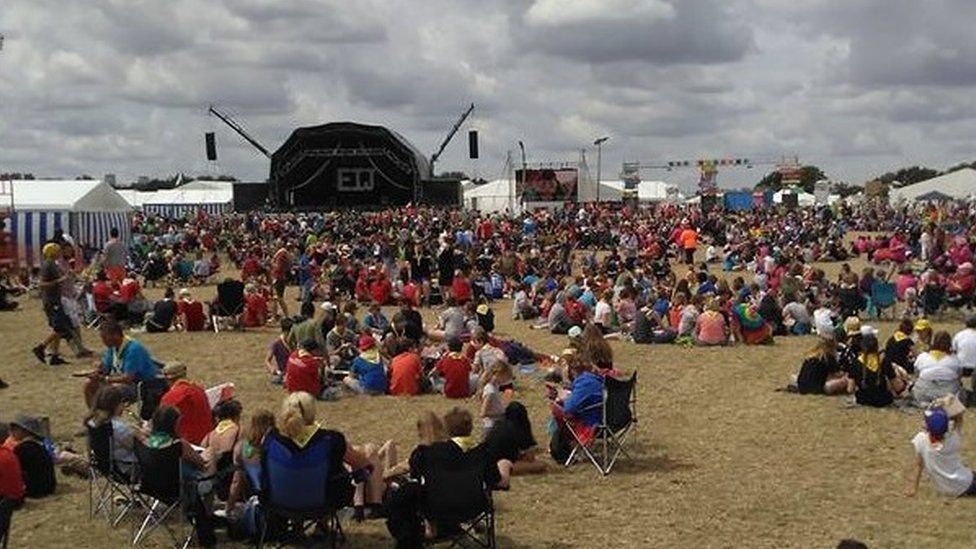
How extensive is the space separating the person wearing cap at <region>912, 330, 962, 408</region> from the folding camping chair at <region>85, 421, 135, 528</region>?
710cm

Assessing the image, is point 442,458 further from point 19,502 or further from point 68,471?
point 68,471

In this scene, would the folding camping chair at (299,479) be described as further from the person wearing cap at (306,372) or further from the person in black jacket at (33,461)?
the person wearing cap at (306,372)

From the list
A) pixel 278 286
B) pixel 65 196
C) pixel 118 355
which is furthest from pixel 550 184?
pixel 118 355

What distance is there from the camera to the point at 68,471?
8.18 m

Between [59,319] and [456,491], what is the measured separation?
8.85 metres

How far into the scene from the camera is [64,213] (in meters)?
24.6

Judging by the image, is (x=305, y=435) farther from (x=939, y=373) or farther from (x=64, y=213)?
(x=64, y=213)

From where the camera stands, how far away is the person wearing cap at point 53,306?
12945 millimetres

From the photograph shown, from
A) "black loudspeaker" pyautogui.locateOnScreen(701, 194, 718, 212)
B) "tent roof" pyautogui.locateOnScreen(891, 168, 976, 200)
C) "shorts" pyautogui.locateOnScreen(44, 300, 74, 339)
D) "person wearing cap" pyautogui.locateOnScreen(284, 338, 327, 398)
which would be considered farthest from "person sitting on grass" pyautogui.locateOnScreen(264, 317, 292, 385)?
"tent roof" pyautogui.locateOnScreen(891, 168, 976, 200)

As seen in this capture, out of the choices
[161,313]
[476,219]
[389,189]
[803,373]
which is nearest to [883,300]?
[803,373]

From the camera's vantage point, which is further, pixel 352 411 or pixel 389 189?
pixel 389 189

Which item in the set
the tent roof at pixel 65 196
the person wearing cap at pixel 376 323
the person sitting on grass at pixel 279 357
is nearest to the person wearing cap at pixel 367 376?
the person sitting on grass at pixel 279 357

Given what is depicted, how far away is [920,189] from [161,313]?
4910 centimetres

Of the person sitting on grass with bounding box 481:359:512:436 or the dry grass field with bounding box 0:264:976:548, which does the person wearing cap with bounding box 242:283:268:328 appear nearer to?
the dry grass field with bounding box 0:264:976:548
